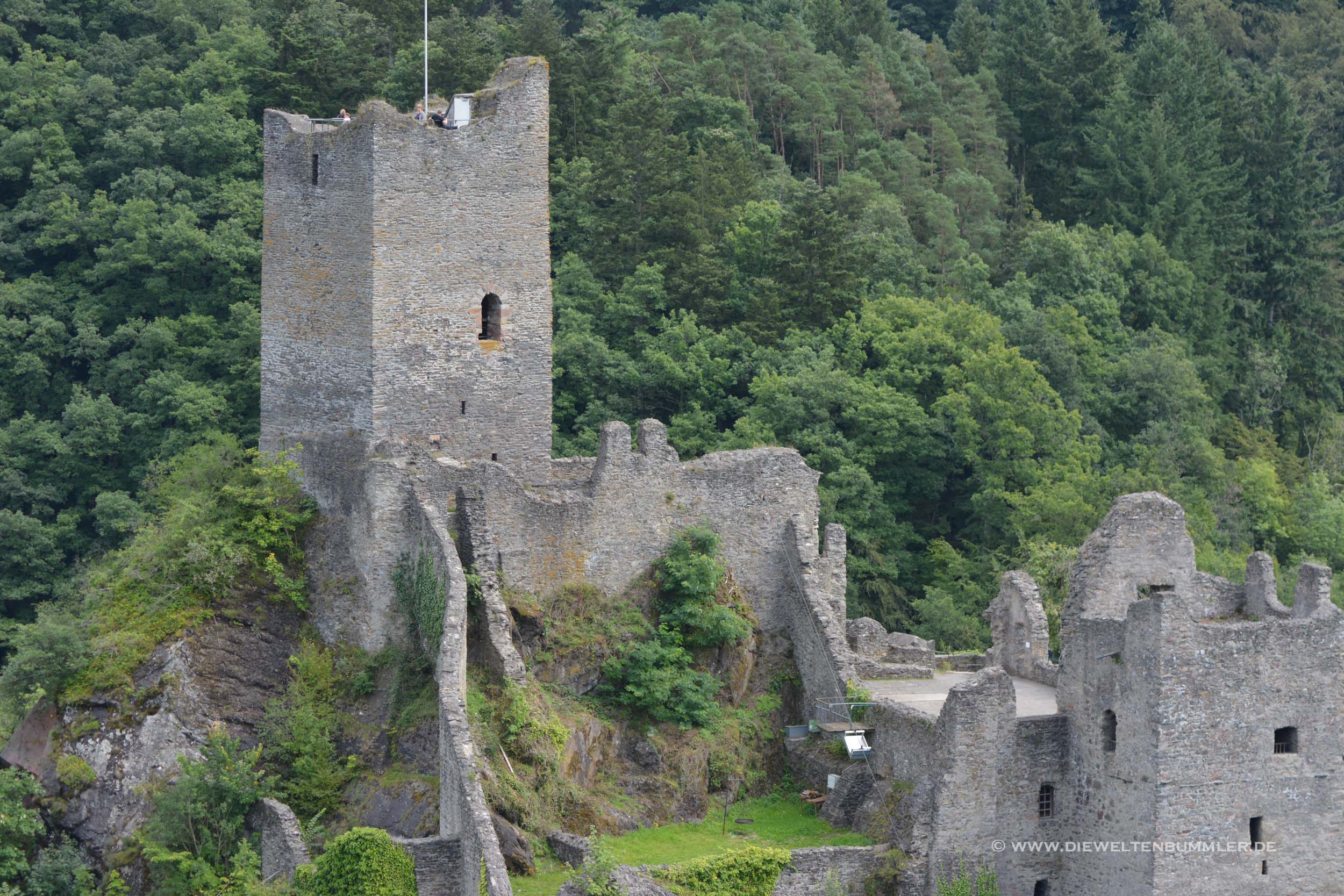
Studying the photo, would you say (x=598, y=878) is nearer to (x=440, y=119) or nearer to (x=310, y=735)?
(x=310, y=735)

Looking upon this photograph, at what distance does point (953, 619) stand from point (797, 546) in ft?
37.8

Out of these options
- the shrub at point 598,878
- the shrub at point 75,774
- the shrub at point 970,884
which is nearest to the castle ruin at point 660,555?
the shrub at point 970,884

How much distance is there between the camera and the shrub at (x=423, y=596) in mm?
36562

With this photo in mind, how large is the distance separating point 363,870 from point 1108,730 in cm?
1050

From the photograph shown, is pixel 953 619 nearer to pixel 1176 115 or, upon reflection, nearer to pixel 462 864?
pixel 462 864

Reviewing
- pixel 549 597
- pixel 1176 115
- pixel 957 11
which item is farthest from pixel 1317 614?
pixel 957 11

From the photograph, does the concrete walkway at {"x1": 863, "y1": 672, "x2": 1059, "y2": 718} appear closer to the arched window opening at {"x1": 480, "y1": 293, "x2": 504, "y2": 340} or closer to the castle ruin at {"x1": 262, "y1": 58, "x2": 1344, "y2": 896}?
the castle ruin at {"x1": 262, "y1": 58, "x2": 1344, "y2": 896}

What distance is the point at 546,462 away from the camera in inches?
1594

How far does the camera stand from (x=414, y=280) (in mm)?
39500

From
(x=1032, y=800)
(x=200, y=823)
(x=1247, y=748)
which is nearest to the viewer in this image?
(x=1247, y=748)

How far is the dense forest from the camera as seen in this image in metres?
55.5

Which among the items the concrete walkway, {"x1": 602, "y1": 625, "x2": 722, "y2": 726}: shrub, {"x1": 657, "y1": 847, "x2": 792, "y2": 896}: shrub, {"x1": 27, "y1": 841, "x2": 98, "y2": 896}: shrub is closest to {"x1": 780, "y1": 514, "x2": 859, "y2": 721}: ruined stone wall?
the concrete walkway

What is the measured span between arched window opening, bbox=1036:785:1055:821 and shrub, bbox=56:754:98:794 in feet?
45.1

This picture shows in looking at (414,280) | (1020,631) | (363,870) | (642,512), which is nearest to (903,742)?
(1020,631)
